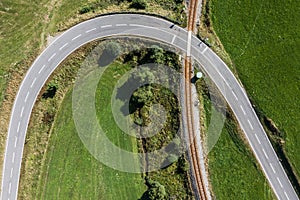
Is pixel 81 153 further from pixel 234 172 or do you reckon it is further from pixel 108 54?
pixel 234 172

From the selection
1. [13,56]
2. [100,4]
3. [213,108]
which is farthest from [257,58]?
[13,56]

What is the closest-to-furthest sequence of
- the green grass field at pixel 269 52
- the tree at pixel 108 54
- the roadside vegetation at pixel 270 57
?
the roadside vegetation at pixel 270 57 < the green grass field at pixel 269 52 < the tree at pixel 108 54

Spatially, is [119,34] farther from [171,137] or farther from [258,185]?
[258,185]

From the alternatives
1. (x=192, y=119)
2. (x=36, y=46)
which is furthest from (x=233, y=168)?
(x=36, y=46)

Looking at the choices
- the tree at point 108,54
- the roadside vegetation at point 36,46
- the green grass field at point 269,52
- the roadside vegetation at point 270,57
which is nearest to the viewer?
the roadside vegetation at point 36,46

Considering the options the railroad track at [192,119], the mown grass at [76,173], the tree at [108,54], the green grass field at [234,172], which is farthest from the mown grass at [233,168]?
the tree at [108,54]

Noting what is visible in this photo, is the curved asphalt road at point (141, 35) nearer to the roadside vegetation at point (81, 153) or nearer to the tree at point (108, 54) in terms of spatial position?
the roadside vegetation at point (81, 153)

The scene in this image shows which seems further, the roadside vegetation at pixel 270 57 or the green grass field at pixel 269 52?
the green grass field at pixel 269 52

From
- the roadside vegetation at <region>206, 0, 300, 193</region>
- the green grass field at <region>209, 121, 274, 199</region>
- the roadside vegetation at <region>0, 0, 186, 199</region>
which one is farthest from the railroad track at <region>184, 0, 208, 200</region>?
the roadside vegetation at <region>206, 0, 300, 193</region>
